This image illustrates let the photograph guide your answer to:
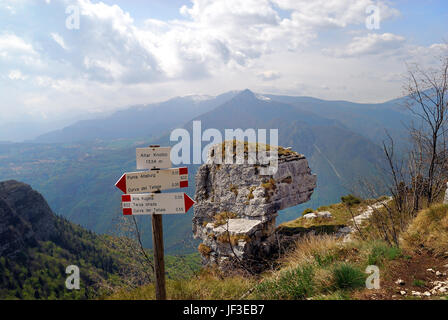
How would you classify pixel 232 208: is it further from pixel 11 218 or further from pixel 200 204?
pixel 11 218

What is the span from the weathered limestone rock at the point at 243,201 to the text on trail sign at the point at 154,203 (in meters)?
9.88

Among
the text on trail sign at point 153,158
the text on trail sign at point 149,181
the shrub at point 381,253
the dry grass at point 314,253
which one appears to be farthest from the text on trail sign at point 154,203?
the shrub at point 381,253

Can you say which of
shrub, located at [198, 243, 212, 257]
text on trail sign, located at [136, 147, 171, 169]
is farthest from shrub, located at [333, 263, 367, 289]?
shrub, located at [198, 243, 212, 257]

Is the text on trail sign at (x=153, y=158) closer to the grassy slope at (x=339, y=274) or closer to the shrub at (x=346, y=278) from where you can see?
the grassy slope at (x=339, y=274)

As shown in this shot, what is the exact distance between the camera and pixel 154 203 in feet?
16.3

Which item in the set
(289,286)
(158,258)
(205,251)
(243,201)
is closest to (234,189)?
(243,201)

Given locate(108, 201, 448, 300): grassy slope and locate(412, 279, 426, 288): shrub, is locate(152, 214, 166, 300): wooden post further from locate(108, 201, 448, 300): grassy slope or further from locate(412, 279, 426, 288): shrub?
locate(412, 279, 426, 288): shrub

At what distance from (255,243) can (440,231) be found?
8.95m

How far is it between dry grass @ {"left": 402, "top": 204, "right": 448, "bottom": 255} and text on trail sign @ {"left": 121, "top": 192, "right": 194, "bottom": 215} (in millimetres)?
7226

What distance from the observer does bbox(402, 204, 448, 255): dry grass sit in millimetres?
7359

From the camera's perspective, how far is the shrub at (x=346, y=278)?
562 centimetres

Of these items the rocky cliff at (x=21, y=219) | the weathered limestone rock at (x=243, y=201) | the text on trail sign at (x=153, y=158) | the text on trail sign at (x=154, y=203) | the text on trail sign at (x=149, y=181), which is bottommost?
the rocky cliff at (x=21, y=219)
